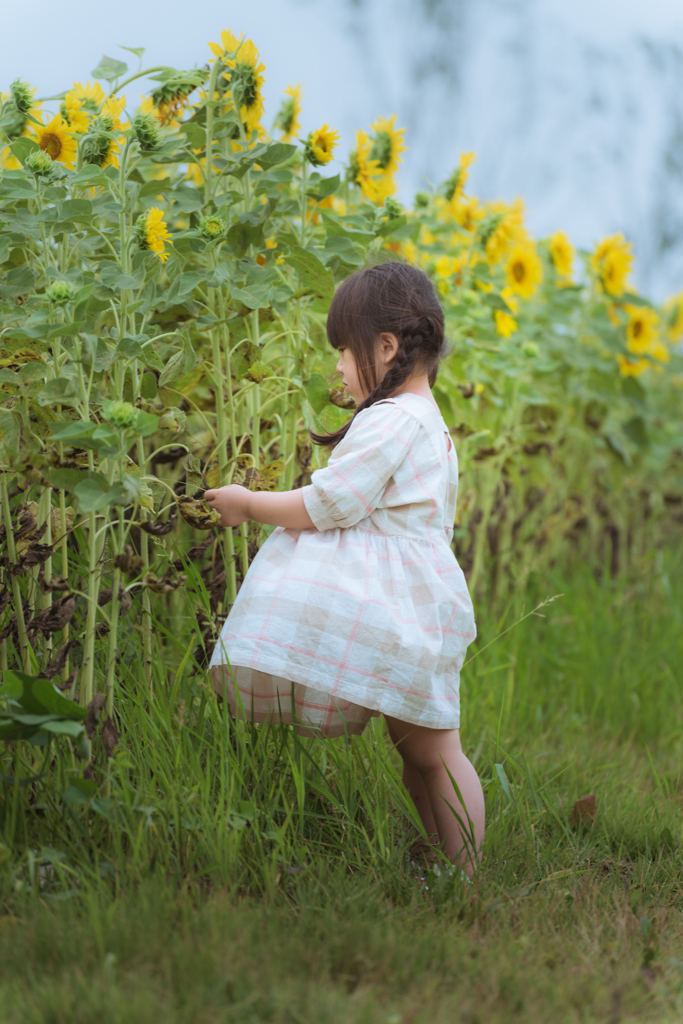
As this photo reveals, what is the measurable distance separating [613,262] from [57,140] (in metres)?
2.31

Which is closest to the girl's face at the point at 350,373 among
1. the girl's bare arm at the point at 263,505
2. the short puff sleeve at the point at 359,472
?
the short puff sleeve at the point at 359,472

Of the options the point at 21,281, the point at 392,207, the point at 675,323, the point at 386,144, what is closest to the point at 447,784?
the point at 21,281

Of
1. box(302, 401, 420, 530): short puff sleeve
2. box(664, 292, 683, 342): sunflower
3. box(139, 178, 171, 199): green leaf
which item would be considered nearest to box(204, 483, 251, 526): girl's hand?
box(302, 401, 420, 530): short puff sleeve

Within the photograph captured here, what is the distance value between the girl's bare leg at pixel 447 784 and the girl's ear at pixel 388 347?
68 centimetres

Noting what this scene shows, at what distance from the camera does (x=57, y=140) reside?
5.75 feet

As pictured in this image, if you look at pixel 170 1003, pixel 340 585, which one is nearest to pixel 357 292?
pixel 340 585

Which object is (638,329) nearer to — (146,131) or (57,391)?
(146,131)

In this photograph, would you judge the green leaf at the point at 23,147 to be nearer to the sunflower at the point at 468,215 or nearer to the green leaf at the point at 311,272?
the green leaf at the point at 311,272

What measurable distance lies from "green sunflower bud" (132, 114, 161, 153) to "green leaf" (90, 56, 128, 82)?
0.45 ft

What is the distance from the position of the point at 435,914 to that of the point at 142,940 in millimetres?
488

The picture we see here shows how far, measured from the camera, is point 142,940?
1234 mm

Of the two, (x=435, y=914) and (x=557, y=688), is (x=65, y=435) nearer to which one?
(x=435, y=914)

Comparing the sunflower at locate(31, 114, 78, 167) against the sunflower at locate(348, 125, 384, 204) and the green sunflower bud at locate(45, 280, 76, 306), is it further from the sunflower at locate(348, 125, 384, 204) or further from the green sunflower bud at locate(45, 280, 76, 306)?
the sunflower at locate(348, 125, 384, 204)

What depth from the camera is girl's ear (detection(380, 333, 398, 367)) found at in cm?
172
